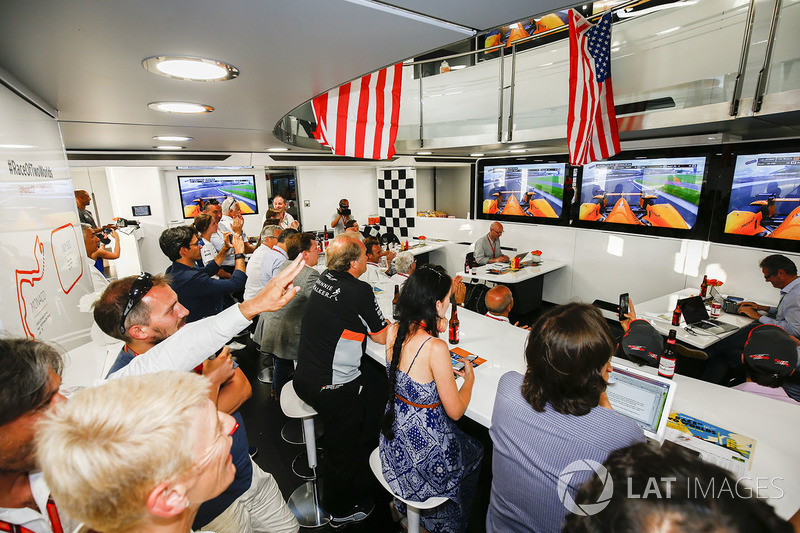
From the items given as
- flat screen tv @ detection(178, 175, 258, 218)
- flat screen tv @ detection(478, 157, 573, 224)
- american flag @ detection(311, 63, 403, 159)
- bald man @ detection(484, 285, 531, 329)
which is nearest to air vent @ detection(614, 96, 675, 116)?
flat screen tv @ detection(478, 157, 573, 224)

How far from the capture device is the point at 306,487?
2.54 metres

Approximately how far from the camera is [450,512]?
1.84 meters

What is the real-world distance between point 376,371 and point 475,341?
4.68 ft

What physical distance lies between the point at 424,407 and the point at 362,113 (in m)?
2.35

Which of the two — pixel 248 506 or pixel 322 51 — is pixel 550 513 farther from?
pixel 322 51

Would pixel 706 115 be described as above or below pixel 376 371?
above

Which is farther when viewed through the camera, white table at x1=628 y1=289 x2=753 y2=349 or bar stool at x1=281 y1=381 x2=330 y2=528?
white table at x1=628 y1=289 x2=753 y2=349

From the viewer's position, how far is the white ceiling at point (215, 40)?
91 cm

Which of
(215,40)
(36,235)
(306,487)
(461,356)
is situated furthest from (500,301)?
(36,235)

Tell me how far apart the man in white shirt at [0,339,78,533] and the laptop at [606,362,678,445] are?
200 cm

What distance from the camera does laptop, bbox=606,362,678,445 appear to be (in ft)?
4.81

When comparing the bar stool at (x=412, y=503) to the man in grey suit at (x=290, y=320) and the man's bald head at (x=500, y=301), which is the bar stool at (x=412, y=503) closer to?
the man in grey suit at (x=290, y=320)

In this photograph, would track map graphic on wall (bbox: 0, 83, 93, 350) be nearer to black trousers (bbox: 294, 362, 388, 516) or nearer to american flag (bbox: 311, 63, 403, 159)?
black trousers (bbox: 294, 362, 388, 516)

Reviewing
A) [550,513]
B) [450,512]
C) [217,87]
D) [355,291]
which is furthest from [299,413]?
[217,87]
